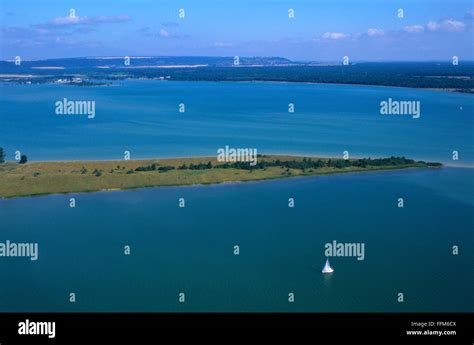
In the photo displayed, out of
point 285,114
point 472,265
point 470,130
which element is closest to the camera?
point 472,265

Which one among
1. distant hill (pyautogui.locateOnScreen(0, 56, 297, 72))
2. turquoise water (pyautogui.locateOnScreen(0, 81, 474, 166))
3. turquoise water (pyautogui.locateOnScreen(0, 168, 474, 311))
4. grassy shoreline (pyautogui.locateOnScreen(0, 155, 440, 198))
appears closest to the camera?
turquoise water (pyautogui.locateOnScreen(0, 168, 474, 311))

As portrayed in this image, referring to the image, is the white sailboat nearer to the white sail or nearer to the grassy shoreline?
the white sail

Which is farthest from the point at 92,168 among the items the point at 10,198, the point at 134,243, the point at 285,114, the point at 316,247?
the point at 285,114

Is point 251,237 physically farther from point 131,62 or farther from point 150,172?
point 131,62

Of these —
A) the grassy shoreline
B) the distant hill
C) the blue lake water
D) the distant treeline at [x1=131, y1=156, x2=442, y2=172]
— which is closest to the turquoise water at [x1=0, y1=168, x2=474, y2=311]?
the blue lake water

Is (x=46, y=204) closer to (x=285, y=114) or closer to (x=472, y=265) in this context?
(x=472, y=265)

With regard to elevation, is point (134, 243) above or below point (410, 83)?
below
